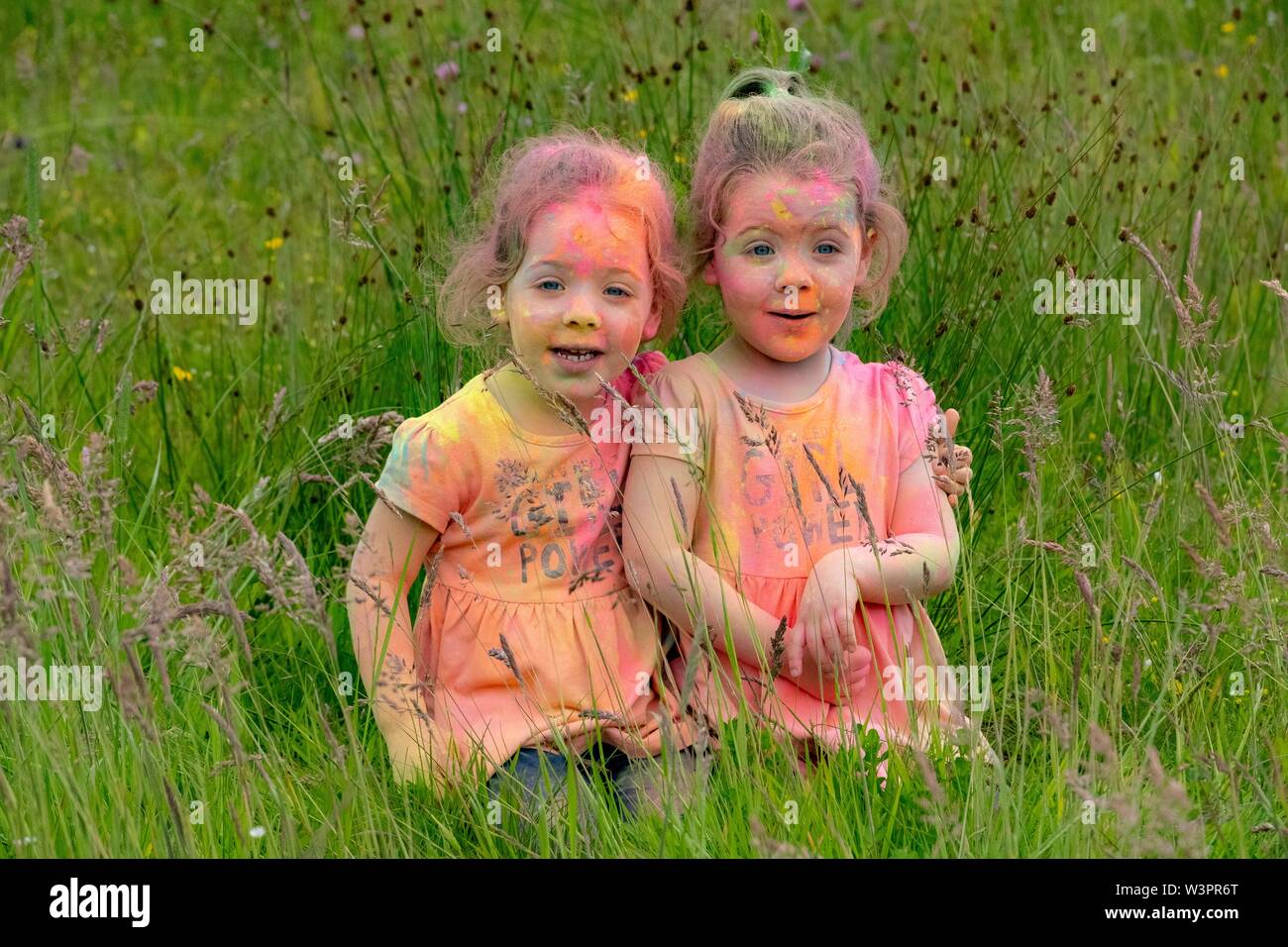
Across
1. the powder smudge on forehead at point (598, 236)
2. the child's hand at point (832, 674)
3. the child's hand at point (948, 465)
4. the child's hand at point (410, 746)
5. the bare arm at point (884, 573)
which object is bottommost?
the child's hand at point (410, 746)

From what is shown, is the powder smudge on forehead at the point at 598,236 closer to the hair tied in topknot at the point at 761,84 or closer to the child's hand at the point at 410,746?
the hair tied in topknot at the point at 761,84

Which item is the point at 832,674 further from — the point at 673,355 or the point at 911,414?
the point at 673,355

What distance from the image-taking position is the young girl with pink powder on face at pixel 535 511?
8.70ft

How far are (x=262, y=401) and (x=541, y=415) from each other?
1.28 meters

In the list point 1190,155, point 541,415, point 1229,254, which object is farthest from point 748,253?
point 1190,155

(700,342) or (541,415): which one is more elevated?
(700,342)

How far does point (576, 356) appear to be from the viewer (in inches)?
105

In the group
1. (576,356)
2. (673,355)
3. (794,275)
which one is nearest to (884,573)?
(794,275)

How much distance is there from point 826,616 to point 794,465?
30 centimetres

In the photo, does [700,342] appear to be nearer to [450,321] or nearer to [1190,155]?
[450,321]

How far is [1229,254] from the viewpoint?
4.12 metres

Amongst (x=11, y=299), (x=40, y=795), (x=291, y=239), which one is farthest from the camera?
(x=291, y=239)

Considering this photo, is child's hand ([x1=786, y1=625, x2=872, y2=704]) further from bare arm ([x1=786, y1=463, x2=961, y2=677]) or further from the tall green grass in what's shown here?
the tall green grass

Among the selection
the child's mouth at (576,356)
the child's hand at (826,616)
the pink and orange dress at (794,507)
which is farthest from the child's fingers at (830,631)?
the child's mouth at (576,356)
